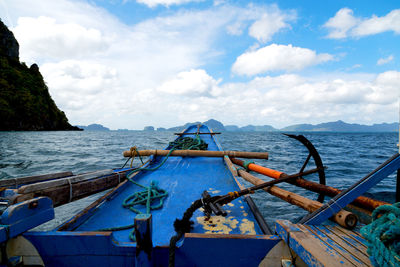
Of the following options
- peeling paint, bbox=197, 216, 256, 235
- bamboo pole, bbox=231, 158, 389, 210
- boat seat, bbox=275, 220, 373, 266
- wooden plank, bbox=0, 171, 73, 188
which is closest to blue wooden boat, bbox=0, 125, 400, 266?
boat seat, bbox=275, 220, 373, 266

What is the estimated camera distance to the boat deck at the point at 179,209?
2160 millimetres

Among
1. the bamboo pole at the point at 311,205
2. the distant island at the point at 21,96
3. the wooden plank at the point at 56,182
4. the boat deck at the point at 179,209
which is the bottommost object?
the boat deck at the point at 179,209

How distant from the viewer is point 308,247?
133cm

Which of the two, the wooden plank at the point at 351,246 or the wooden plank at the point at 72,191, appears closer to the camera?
the wooden plank at the point at 351,246

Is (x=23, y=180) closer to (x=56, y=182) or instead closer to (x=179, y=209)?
(x=56, y=182)

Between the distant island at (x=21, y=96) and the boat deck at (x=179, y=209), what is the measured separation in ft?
202

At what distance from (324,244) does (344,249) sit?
15 cm

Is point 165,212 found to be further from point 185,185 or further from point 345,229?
point 345,229

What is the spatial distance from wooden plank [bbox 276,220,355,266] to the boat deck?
60cm

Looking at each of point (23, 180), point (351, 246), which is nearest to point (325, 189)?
point (351, 246)

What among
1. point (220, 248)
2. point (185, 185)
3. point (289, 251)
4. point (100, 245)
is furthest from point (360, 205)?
point (100, 245)

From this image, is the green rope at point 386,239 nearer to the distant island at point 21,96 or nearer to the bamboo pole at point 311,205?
the bamboo pole at point 311,205

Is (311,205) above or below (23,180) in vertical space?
below

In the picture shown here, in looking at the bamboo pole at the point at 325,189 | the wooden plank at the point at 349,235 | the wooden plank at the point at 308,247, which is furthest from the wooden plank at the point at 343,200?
the bamboo pole at the point at 325,189
